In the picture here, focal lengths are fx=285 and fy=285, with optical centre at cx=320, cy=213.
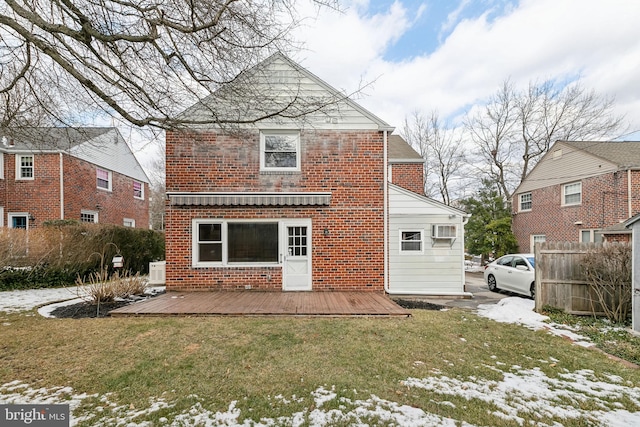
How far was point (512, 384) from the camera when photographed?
3730 mm

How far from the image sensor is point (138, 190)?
22.3m

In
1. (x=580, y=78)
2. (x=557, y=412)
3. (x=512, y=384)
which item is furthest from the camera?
(x=580, y=78)

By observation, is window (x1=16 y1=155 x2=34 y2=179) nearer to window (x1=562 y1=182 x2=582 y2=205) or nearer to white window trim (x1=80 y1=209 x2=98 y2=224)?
white window trim (x1=80 y1=209 x2=98 y2=224)

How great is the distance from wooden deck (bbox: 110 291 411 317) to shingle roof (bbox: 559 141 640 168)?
15463mm

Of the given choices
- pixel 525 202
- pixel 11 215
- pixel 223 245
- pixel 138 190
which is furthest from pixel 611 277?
pixel 138 190

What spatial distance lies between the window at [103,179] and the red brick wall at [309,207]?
42.8 ft

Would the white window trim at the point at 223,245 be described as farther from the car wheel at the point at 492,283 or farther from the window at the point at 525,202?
the window at the point at 525,202

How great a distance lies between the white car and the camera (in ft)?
31.3

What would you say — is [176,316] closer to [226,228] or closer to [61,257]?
[226,228]

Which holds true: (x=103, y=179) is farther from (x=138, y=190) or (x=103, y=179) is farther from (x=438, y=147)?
(x=438, y=147)

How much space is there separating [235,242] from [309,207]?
2524 mm

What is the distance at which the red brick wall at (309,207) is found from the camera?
8.68 meters

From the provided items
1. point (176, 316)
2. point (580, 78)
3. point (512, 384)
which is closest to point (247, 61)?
point (176, 316)

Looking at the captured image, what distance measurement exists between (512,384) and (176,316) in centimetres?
637
